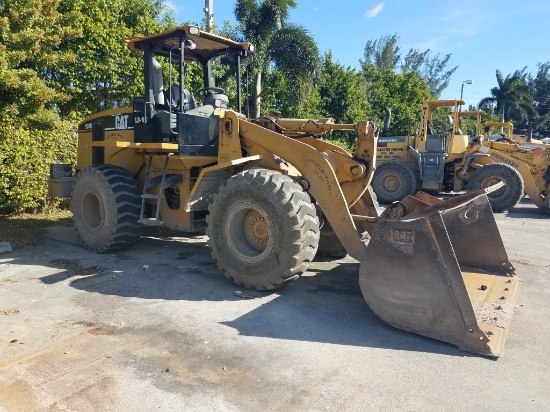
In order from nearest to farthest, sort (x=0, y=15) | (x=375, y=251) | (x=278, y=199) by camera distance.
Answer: (x=375, y=251) < (x=278, y=199) < (x=0, y=15)

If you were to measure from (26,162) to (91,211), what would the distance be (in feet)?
11.4

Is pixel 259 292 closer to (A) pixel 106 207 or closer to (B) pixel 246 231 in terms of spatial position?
(B) pixel 246 231

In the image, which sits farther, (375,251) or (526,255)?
(526,255)

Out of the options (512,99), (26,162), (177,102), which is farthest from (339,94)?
(512,99)

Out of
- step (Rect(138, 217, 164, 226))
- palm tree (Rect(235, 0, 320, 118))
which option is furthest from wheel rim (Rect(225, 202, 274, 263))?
palm tree (Rect(235, 0, 320, 118))

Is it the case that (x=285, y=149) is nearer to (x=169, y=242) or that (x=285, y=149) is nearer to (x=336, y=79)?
(x=169, y=242)

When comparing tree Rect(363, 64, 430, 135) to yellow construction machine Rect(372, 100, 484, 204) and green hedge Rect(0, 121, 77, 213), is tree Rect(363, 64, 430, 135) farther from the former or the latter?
green hedge Rect(0, 121, 77, 213)

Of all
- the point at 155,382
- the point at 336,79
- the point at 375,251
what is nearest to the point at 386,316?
the point at 375,251

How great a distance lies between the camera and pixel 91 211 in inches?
282

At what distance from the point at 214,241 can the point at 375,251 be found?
6.64 feet

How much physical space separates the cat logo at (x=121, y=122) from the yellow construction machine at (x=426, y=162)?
9.11 meters

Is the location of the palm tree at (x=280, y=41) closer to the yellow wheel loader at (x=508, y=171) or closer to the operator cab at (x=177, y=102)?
the yellow wheel loader at (x=508, y=171)

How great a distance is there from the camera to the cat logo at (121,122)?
714cm

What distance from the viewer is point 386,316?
4234 millimetres
